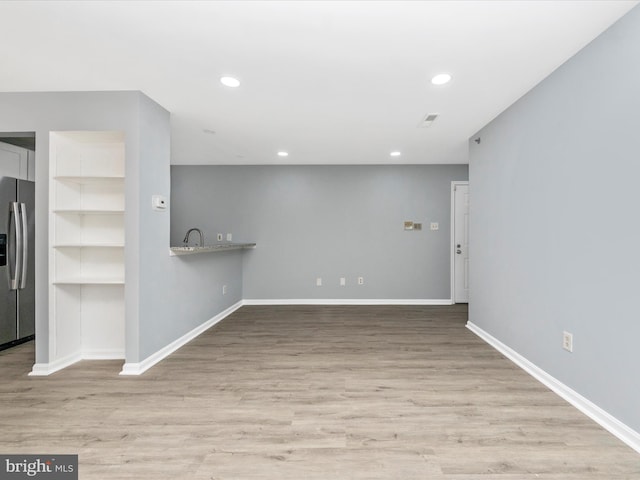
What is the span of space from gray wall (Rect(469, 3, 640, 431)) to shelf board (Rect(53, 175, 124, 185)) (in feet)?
11.6

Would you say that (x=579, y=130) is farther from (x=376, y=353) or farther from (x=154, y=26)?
(x=154, y=26)

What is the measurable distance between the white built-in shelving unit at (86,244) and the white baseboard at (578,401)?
11.9 ft

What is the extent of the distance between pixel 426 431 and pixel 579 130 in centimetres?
220

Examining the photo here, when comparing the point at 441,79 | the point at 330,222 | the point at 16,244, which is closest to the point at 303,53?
the point at 441,79

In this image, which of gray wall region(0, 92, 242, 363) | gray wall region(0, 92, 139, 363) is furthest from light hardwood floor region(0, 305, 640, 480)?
gray wall region(0, 92, 139, 363)

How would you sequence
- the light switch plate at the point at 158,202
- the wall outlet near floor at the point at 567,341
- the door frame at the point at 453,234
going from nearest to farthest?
the wall outlet near floor at the point at 567,341, the light switch plate at the point at 158,202, the door frame at the point at 453,234

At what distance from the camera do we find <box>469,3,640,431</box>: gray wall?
70.2 inches

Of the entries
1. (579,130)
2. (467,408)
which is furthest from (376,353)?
(579,130)

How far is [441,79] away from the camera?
8.29 feet

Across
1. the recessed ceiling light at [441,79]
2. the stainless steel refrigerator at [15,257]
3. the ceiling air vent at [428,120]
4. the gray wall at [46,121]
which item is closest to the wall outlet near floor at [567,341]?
the recessed ceiling light at [441,79]

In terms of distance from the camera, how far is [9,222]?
3.27m

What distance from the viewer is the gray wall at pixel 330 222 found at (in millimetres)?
5566

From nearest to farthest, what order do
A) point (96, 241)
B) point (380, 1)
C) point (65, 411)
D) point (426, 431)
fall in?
point (380, 1), point (426, 431), point (65, 411), point (96, 241)

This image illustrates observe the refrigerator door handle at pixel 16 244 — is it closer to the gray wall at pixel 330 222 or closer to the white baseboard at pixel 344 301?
the gray wall at pixel 330 222
